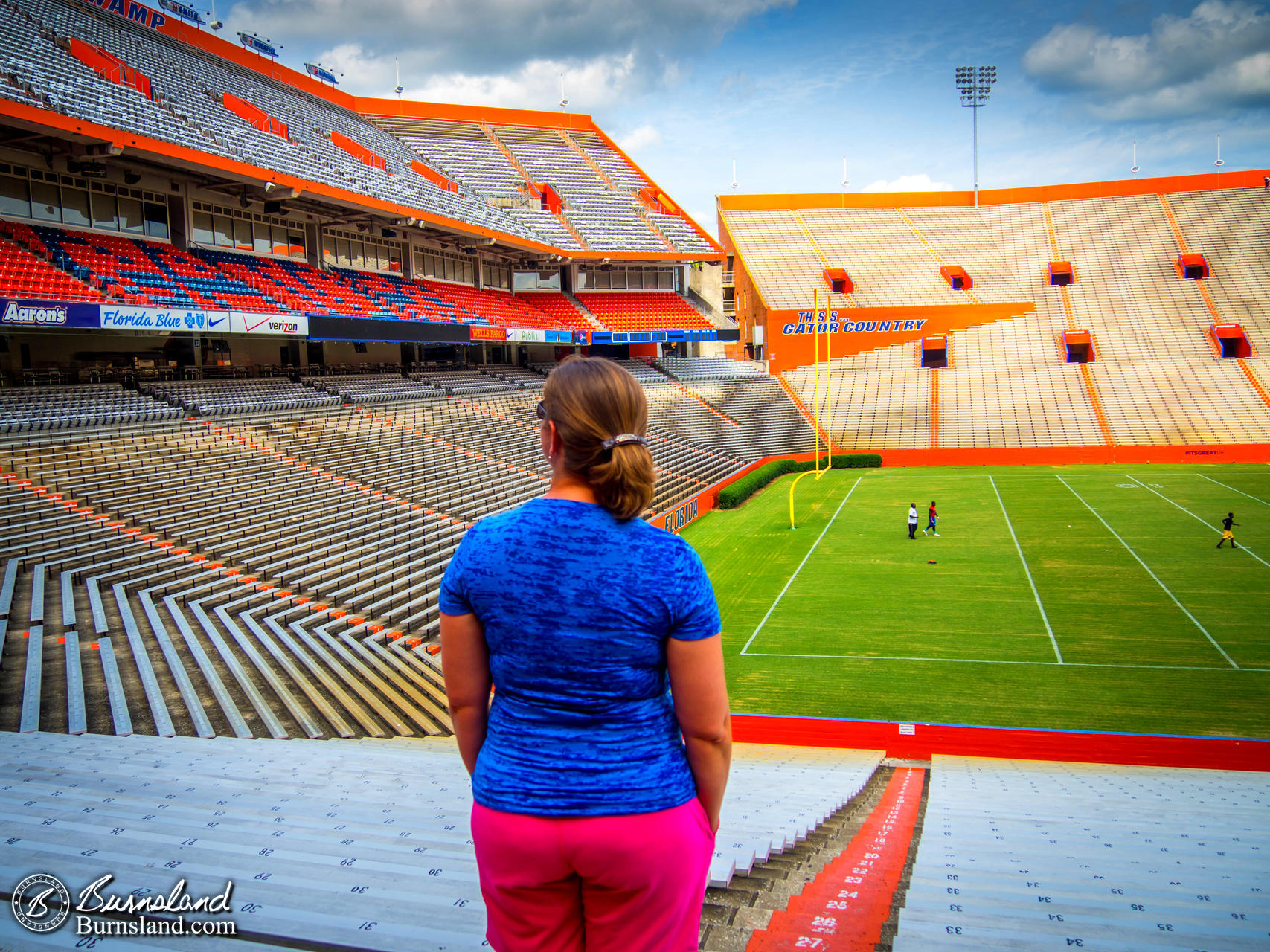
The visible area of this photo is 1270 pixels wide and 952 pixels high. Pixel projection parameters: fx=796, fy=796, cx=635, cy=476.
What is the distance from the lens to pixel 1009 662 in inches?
525

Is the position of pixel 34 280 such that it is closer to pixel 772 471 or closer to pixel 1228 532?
pixel 772 471

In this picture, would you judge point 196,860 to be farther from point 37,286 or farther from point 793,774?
point 37,286

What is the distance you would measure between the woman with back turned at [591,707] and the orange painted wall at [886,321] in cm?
4631

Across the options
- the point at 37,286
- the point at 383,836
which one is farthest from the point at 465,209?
the point at 383,836

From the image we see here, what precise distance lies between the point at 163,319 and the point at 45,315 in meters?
3.04

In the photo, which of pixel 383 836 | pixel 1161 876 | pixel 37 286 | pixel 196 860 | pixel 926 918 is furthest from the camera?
pixel 37 286

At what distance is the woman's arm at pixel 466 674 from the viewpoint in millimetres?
1838

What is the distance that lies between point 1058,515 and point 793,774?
20.1 m

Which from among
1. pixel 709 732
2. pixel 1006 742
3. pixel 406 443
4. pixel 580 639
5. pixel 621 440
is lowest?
pixel 1006 742

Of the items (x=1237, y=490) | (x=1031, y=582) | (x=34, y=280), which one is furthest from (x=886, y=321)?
(x=34, y=280)

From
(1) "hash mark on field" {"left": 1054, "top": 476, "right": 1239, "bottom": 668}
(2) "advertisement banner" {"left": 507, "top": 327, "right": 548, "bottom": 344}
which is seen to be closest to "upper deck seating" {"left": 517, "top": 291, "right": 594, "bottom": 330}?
(2) "advertisement banner" {"left": 507, "top": 327, "right": 548, "bottom": 344}

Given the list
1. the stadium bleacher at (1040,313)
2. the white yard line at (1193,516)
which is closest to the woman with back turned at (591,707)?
the white yard line at (1193,516)

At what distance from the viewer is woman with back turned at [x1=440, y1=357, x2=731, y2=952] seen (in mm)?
1715

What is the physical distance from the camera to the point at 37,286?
743 inches
